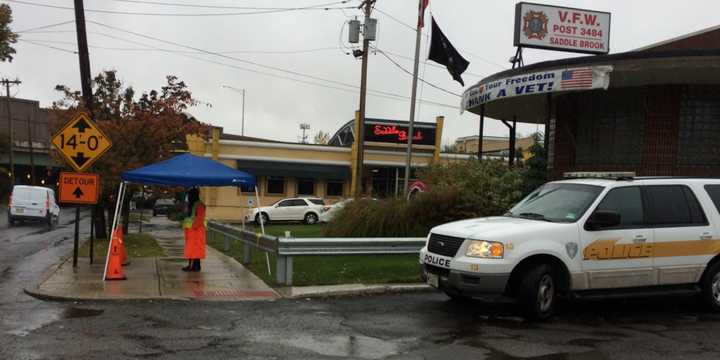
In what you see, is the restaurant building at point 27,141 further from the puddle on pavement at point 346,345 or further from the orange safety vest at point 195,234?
the puddle on pavement at point 346,345

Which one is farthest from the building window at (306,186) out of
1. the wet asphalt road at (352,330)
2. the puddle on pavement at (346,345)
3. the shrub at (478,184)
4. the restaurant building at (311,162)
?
the puddle on pavement at (346,345)

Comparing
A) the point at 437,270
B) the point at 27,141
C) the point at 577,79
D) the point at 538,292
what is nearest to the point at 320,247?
the point at 437,270

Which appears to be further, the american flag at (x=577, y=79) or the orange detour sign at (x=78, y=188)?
the american flag at (x=577, y=79)

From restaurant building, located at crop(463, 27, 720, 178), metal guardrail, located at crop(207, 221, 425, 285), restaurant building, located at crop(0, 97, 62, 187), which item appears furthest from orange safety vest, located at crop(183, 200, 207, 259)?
restaurant building, located at crop(0, 97, 62, 187)

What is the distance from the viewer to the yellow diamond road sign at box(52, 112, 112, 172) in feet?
40.1

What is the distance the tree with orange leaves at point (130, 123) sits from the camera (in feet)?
61.3

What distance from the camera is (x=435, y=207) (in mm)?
15867

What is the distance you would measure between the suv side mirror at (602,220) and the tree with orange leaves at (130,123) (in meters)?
13.8

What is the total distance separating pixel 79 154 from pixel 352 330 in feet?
24.3

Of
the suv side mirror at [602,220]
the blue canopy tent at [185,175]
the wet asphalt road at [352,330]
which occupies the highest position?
the blue canopy tent at [185,175]

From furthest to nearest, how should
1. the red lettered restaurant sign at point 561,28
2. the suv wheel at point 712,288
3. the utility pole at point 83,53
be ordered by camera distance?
the red lettered restaurant sign at point 561,28 < the utility pole at point 83,53 < the suv wheel at point 712,288

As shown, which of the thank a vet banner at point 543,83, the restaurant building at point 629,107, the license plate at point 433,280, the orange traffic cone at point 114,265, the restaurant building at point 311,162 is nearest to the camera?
the license plate at point 433,280

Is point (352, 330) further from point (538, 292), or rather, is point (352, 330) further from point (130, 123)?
point (130, 123)

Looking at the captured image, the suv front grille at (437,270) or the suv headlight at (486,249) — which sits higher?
the suv headlight at (486,249)
